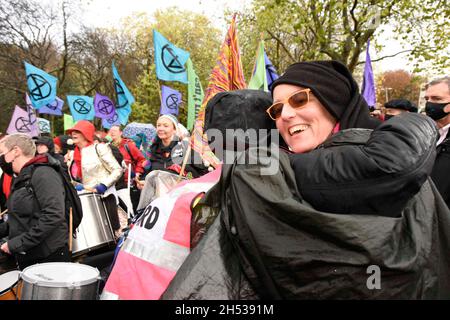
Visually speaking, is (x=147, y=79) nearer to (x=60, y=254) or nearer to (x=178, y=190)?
(x=60, y=254)

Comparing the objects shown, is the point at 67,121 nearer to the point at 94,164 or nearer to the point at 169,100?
the point at 169,100

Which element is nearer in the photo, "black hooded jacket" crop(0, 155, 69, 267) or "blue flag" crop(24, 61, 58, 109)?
"black hooded jacket" crop(0, 155, 69, 267)

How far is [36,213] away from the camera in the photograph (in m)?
3.35

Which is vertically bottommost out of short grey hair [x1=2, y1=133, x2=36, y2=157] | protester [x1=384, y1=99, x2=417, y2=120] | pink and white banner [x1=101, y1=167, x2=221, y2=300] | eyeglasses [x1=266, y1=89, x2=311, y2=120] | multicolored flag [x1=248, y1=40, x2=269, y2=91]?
pink and white banner [x1=101, y1=167, x2=221, y2=300]

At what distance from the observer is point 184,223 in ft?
4.45

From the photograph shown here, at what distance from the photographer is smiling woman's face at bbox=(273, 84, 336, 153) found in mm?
1544

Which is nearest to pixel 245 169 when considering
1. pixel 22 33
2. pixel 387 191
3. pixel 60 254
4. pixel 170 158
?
pixel 387 191

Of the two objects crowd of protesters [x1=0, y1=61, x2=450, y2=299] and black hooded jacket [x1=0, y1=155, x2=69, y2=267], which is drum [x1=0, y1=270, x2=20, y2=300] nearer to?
black hooded jacket [x1=0, y1=155, x2=69, y2=267]

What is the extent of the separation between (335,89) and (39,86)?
10.2 metres

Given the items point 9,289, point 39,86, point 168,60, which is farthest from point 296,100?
point 39,86

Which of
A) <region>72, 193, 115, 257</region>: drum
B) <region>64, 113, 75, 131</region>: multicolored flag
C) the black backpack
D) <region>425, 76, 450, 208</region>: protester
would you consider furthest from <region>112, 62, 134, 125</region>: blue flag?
<region>425, 76, 450, 208</region>: protester

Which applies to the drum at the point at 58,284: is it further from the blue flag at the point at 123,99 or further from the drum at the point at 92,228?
the blue flag at the point at 123,99

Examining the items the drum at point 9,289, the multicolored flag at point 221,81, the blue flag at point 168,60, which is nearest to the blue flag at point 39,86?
the blue flag at point 168,60

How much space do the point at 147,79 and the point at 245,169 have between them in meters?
29.0
